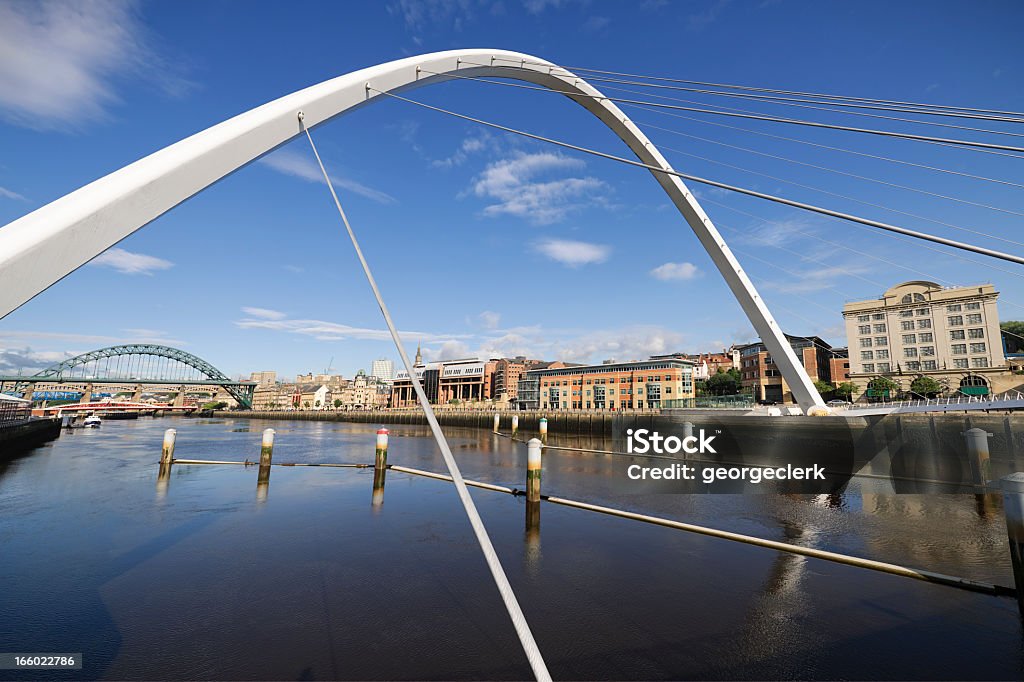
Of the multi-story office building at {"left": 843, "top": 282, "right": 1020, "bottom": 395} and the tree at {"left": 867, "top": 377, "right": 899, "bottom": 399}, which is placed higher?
the multi-story office building at {"left": 843, "top": 282, "right": 1020, "bottom": 395}

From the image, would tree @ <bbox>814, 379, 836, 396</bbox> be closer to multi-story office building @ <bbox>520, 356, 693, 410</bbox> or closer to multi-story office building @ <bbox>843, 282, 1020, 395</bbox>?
multi-story office building @ <bbox>843, 282, 1020, 395</bbox>

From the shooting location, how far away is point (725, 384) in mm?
66000

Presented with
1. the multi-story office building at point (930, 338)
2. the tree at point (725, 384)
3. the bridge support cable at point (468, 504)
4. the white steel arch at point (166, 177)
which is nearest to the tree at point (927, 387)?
the multi-story office building at point (930, 338)

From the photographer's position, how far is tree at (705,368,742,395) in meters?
65.4

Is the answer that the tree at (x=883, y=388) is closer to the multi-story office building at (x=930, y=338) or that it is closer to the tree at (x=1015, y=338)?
the multi-story office building at (x=930, y=338)

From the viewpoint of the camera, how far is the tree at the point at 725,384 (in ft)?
214

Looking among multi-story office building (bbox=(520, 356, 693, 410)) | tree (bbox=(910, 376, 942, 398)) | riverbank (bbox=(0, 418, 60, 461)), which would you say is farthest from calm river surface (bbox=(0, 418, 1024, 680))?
multi-story office building (bbox=(520, 356, 693, 410))

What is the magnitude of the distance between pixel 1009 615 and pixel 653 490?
876 centimetres

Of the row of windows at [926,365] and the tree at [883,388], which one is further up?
the row of windows at [926,365]

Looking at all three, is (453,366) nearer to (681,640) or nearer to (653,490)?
(653,490)

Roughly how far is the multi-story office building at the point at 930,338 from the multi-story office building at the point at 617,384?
872 inches

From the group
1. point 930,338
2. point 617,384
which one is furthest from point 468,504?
point 617,384

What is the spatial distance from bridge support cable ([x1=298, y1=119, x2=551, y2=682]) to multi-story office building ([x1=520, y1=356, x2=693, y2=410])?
59732 millimetres

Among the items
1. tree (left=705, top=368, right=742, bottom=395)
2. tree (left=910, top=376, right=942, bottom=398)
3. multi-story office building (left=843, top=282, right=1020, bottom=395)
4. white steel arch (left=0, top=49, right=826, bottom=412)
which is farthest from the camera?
tree (left=705, top=368, right=742, bottom=395)
